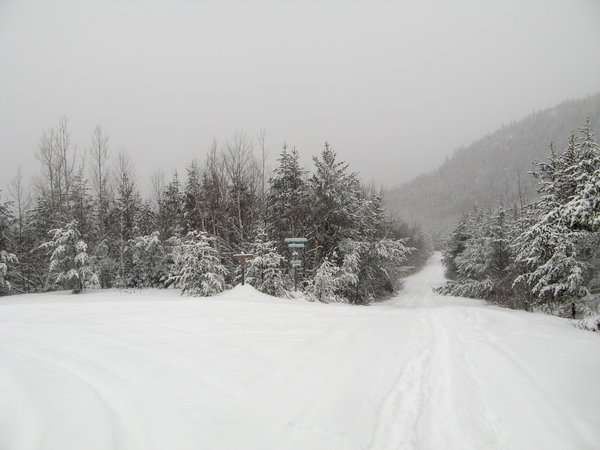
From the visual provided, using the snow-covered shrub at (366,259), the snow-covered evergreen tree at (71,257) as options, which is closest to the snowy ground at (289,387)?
the snow-covered evergreen tree at (71,257)

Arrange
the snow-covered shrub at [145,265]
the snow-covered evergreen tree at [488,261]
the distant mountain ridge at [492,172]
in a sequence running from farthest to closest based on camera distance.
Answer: the distant mountain ridge at [492,172] < the snow-covered evergreen tree at [488,261] < the snow-covered shrub at [145,265]

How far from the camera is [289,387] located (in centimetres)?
412

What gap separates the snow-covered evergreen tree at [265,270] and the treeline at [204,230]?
56mm

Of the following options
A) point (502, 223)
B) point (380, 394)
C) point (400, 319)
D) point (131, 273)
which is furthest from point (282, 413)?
point (502, 223)

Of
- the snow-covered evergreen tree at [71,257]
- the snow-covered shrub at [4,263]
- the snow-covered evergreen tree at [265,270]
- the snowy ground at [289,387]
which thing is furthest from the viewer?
the snow-covered shrub at [4,263]

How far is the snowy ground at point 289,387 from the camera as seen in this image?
2.95 metres

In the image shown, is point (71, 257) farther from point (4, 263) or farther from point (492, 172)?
point (492, 172)

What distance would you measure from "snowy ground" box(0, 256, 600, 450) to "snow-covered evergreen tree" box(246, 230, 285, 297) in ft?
27.4

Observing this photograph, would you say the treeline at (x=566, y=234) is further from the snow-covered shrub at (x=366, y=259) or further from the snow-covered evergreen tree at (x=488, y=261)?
the snow-covered shrub at (x=366, y=259)

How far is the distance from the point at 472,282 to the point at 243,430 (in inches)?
1263

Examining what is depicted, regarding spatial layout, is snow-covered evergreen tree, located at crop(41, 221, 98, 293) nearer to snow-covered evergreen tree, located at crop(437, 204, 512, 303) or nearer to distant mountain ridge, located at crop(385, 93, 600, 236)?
snow-covered evergreen tree, located at crop(437, 204, 512, 303)

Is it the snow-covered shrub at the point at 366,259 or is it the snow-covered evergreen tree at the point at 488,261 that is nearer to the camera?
the snow-covered shrub at the point at 366,259

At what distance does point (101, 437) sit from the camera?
9.17ft

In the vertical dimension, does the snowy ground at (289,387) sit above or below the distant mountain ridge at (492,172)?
below
